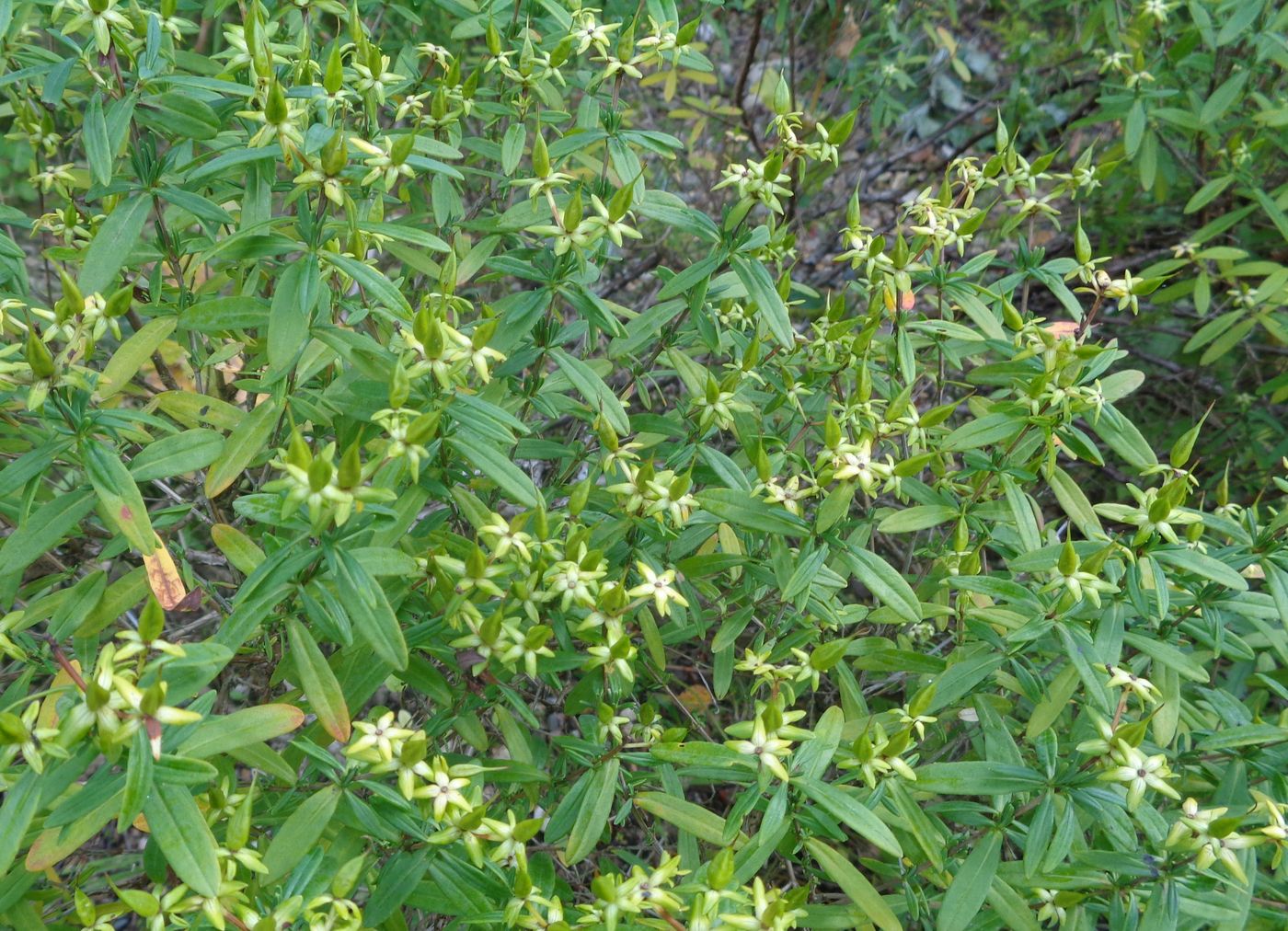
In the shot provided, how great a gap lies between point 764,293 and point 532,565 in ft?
2.52

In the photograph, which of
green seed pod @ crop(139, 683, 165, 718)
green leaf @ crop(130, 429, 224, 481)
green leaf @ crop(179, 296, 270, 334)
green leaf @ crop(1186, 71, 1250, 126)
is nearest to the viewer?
green seed pod @ crop(139, 683, 165, 718)

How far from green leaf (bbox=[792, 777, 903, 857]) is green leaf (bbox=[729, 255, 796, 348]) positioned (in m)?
→ 0.89

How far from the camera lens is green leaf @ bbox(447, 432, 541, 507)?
6.02ft

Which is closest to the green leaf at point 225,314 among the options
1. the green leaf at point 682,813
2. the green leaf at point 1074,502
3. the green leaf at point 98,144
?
the green leaf at point 98,144

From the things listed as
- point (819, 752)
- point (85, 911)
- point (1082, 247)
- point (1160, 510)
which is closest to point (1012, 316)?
point (1082, 247)

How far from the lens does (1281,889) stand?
2.08 m

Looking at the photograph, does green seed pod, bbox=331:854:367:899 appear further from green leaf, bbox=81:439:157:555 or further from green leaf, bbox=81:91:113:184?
green leaf, bbox=81:91:113:184

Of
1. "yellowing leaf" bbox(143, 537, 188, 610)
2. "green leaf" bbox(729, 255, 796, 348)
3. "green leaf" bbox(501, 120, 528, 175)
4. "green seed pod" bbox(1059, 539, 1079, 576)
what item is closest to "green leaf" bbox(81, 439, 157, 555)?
"yellowing leaf" bbox(143, 537, 188, 610)

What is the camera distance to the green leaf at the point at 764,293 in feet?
7.18

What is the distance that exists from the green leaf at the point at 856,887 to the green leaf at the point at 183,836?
1.05 m

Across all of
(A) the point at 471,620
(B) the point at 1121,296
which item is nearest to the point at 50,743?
(A) the point at 471,620

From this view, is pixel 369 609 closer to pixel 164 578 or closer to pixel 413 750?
pixel 413 750

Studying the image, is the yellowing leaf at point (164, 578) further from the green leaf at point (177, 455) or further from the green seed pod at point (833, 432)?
the green seed pod at point (833, 432)

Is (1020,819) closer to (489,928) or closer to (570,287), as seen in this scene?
(489,928)
